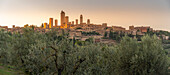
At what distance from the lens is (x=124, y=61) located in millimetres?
13422

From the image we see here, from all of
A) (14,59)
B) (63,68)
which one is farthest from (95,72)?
(14,59)

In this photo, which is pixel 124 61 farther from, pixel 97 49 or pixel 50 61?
pixel 50 61

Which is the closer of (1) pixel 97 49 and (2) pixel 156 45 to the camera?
(2) pixel 156 45

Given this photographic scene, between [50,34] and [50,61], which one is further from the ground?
[50,34]

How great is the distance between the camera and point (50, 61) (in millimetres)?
12984

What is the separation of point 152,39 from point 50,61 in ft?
29.3

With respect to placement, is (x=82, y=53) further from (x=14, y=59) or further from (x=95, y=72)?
(x=14, y=59)

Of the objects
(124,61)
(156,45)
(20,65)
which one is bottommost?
(20,65)

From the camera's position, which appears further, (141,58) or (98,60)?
(141,58)

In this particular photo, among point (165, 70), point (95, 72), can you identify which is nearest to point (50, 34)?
point (95, 72)

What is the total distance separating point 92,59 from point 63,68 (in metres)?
2.60

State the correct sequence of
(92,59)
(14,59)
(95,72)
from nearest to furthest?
(95,72) → (92,59) → (14,59)

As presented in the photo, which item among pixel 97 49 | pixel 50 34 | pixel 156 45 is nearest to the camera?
pixel 156 45

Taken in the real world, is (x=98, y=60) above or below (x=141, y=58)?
below
